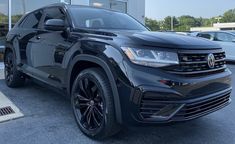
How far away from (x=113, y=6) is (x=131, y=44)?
1087cm

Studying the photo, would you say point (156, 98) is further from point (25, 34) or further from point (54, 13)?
point (25, 34)

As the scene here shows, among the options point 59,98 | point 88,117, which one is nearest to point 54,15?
point 59,98

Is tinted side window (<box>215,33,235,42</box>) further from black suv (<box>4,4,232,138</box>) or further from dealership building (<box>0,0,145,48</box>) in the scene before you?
black suv (<box>4,4,232,138</box>)

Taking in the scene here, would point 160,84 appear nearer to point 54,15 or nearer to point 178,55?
point 178,55

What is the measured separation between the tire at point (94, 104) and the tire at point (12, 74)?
2514mm

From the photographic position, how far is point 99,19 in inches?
189

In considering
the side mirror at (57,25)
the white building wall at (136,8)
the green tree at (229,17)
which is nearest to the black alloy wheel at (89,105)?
the side mirror at (57,25)

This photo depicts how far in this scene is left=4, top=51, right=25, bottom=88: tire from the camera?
6.31 meters

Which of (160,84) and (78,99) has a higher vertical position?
(160,84)

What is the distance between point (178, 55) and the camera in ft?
11.0

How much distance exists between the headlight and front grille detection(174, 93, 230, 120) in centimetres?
49

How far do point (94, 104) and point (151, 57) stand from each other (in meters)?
0.97

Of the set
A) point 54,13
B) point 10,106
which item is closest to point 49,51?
point 54,13

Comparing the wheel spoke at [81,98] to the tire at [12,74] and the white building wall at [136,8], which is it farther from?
the white building wall at [136,8]
